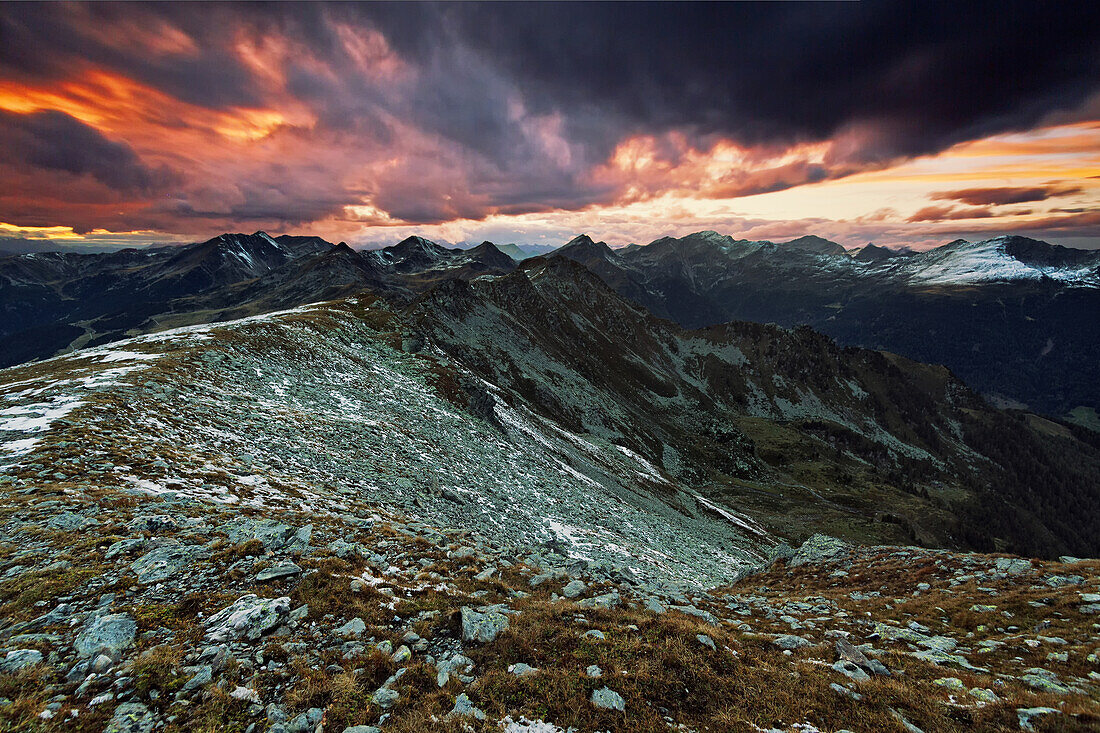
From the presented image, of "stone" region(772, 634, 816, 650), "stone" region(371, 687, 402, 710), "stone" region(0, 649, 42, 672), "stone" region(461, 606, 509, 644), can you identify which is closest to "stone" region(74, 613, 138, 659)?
"stone" region(0, 649, 42, 672)

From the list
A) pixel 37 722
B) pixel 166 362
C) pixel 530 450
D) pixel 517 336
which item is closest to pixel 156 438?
pixel 166 362

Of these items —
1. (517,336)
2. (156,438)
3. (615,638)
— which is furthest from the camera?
(517,336)

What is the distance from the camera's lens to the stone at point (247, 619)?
8703 mm

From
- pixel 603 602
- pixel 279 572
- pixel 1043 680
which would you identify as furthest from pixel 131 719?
pixel 1043 680

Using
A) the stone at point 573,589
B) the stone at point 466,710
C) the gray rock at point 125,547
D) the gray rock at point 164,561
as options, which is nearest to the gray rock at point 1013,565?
the stone at point 573,589

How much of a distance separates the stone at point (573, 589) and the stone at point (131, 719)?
395 inches

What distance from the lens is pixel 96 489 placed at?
13898 mm

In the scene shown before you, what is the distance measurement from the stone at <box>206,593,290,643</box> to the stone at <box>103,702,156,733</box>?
6.06ft

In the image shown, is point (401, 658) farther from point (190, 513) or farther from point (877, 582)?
point (877, 582)

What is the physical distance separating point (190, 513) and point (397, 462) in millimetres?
13321

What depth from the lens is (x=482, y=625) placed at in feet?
33.6

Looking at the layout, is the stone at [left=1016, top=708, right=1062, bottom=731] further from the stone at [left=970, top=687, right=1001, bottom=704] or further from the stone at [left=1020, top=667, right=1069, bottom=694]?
the stone at [left=1020, top=667, right=1069, bottom=694]

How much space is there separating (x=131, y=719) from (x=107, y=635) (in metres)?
2.57

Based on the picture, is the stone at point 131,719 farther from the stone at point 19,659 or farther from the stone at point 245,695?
the stone at point 19,659
